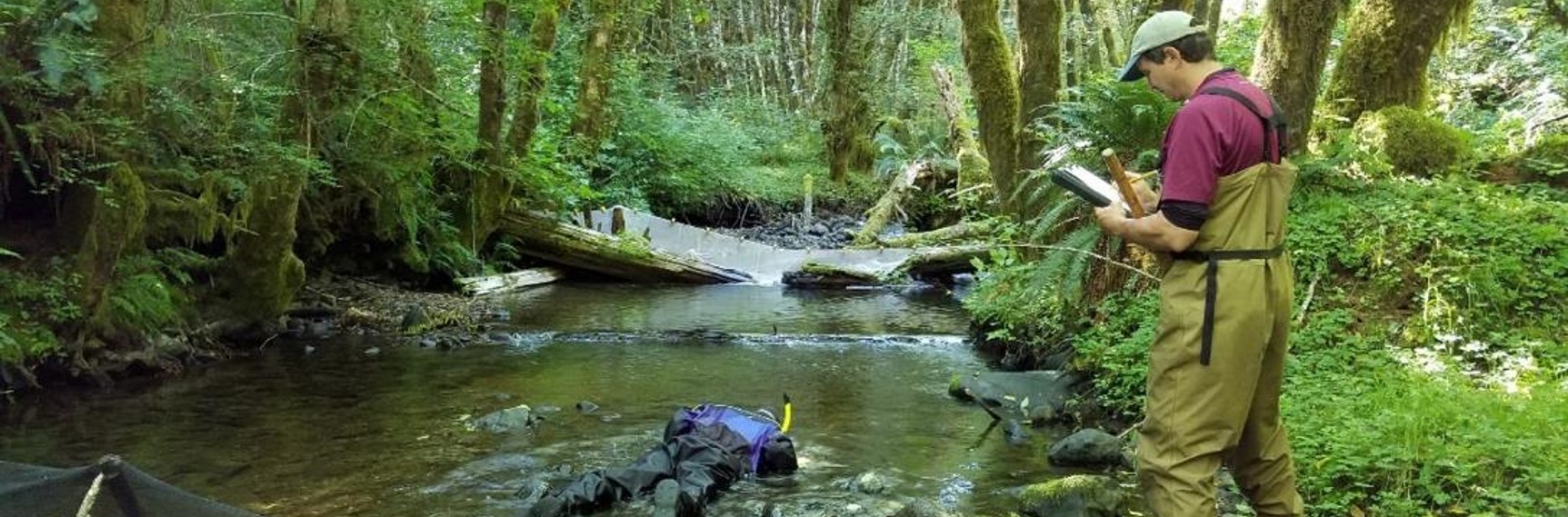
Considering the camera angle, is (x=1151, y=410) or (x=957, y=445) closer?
(x=1151, y=410)

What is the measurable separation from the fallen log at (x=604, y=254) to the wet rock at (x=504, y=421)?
8197 millimetres

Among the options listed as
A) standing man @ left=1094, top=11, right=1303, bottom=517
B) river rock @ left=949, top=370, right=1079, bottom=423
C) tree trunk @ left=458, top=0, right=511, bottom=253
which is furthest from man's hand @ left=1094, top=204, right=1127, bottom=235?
tree trunk @ left=458, top=0, right=511, bottom=253

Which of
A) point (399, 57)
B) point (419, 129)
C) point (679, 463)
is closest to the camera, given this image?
point (679, 463)

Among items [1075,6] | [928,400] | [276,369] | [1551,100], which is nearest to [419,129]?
[276,369]

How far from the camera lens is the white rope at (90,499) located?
8.44 feet

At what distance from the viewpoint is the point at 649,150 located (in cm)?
2097

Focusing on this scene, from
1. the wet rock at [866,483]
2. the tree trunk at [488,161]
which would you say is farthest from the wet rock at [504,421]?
the tree trunk at [488,161]

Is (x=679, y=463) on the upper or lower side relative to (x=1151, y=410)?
lower

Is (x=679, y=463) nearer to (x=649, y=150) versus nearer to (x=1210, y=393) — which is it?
(x=1210, y=393)

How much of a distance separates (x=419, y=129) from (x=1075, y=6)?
55.9 ft

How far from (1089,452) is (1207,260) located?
8.99 ft

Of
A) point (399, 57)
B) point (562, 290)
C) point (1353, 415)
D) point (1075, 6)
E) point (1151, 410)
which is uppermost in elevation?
point (1075, 6)

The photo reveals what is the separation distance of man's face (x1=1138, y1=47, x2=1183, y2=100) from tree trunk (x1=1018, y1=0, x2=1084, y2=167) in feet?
21.1

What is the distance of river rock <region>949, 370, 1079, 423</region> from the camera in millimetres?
6598
